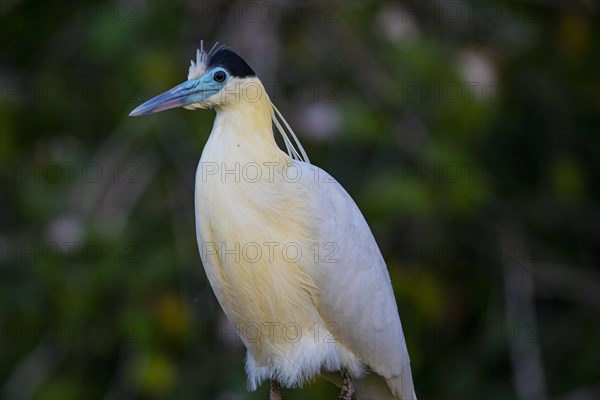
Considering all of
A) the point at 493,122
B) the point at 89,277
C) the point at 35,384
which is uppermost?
the point at 493,122

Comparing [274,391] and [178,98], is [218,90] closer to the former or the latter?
[178,98]

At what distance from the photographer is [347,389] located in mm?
3512

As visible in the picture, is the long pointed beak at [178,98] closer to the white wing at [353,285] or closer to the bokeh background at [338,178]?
the white wing at [353,285]

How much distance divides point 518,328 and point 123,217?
177cm

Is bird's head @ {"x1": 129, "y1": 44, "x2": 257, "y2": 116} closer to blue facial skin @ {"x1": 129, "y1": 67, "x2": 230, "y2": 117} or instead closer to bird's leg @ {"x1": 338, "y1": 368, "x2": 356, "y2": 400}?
blue facial skin @ {"x1": 129, "y1": 67, "x2": 230, "y2": 117}

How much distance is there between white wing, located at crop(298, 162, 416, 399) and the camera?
3.39 meters

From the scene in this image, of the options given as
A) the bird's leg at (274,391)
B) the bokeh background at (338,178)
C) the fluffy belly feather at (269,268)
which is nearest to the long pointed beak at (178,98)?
the fluffy belly feather at (269,268)

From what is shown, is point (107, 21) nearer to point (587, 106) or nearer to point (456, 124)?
point (456, 124)

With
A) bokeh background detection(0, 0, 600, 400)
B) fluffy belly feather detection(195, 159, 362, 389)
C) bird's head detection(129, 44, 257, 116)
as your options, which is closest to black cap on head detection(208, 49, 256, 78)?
bird's head detection(129, 44, 257, 116)

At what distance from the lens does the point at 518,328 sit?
17.1 ft

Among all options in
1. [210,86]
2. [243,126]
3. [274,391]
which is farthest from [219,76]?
[274,391]

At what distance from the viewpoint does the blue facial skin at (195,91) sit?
10.9 feet

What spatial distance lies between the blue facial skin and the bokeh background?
4.91 feet

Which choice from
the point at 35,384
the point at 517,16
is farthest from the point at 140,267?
the point at 517,16
